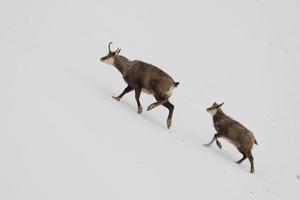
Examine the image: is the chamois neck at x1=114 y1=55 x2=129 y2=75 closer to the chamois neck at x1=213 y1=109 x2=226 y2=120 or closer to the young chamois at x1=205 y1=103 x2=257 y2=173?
the chamois neck at x1=213 y1=109 x2=226 y2=120

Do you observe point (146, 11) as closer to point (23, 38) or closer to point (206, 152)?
point (23, 38)

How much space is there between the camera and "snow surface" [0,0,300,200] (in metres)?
8.60

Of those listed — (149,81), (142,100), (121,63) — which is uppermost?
(149,81)

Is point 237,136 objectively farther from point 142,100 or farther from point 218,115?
point 142,100

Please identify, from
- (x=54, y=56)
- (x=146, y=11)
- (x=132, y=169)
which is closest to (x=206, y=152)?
(x=132, y=169)

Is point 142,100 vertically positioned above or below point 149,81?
below

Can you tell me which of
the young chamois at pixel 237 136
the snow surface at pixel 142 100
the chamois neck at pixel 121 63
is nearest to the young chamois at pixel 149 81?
the chamois neck at pixel 121 63

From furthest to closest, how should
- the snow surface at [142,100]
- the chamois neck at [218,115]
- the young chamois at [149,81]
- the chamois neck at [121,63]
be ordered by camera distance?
1. the chamois neck at [218,115]
2. the chamois neck at [121,63]
3. the young chamois at [149,81]
4. the snow surface at [142,100]

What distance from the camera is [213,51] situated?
1005 inches

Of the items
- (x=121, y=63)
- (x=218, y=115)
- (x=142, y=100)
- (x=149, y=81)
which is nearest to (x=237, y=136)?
(x=218, y=115)

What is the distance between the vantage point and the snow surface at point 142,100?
8.60 meters

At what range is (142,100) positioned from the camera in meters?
16.2

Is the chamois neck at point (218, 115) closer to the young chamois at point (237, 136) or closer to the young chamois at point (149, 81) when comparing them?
the young chamois at point (237, 136)

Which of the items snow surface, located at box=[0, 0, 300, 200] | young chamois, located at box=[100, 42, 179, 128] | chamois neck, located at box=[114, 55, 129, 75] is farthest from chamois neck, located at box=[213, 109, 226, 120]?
chamois neck, located at box=[114, 55, 129, 75]
